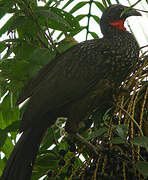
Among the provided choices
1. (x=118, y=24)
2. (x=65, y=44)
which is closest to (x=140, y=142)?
(x=65, y=44)

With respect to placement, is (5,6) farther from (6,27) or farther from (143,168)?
(143,168)

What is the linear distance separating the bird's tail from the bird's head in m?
0.65

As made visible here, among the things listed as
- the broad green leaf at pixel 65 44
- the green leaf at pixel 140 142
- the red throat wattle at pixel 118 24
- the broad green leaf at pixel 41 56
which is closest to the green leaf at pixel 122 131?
the green leaf at pixel 140 142

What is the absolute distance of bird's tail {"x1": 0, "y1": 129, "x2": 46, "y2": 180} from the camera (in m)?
1.56

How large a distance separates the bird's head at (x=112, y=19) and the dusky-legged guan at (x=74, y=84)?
17 centimetres

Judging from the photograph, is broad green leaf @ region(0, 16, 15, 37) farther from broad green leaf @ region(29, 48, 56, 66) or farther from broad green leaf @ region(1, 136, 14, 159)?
broad green leaf @ region(1, 136, 14, 159)

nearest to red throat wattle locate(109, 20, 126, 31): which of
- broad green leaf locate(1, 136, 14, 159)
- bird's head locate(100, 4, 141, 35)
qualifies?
bird's head locate(100, 4, 141, 35)

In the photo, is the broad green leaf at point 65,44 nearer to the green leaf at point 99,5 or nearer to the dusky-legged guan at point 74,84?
the dusky-legged guan at point 74,84

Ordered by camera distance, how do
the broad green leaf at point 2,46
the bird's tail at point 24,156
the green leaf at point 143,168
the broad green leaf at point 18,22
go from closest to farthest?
the green leaf at point 143,168, the bird's tail at point 24,156, the broad green leaf at point 18,22, the broad green leaf at point 2,46

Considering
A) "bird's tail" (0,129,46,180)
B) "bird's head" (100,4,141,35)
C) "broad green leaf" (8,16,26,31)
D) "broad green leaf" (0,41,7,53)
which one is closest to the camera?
"bird's tail" (0,129,46,180)

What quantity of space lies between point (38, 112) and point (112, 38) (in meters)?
0.56

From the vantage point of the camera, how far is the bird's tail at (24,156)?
156cm

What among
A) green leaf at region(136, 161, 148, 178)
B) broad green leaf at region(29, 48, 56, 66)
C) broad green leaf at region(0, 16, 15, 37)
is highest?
broad green leaf at region(0, 16, 15, 37)

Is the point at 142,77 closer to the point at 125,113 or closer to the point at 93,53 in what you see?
the point at 125,113
